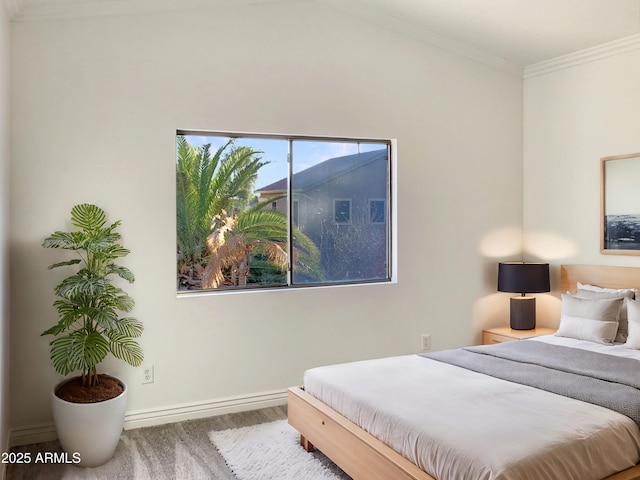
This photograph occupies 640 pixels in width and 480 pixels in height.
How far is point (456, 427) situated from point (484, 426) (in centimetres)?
12

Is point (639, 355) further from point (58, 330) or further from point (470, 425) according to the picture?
point (58, 330)

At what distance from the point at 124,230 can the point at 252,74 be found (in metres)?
1.43

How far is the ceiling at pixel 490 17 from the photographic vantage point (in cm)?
362

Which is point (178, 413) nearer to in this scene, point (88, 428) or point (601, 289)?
point (88, 428)

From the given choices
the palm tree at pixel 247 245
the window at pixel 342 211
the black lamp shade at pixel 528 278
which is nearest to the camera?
the palm tree at pixel 247 245

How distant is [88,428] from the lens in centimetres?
315

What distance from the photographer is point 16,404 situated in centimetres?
352

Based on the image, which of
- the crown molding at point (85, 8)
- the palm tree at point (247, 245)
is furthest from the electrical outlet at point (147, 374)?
the crown molding at point (85, 8)

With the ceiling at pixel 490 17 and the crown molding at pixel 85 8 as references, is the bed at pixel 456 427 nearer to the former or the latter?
the ceiling at pixel 490 17

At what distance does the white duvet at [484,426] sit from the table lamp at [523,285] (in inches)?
71.2

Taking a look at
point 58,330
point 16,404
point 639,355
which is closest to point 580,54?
point 639,355

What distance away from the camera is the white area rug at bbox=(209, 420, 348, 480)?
305 centimetres

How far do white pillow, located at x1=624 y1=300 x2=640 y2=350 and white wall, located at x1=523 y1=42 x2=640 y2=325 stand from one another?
0.65 m

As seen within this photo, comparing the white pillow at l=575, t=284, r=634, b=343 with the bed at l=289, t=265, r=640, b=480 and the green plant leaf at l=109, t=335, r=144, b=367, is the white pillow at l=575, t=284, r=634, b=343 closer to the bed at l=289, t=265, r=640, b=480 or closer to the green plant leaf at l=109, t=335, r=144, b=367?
the bed at l=289, t=265, r=640, b=480
